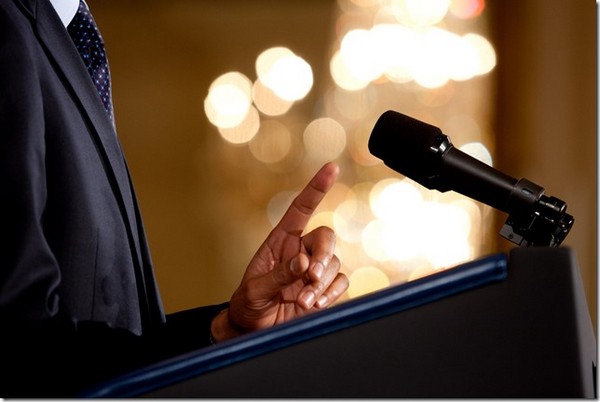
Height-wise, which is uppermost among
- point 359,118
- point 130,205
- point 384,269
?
point 359,118

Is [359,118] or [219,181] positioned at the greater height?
[359,118]

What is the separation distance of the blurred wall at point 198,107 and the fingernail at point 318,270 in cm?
180

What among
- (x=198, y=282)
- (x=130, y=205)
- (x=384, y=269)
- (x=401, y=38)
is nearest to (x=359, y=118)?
(x=401, y=38)

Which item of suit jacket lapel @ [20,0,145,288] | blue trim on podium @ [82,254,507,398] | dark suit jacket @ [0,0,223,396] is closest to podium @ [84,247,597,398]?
blue trim on podium @ [82,254,507,398]

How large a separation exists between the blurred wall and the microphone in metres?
1.79

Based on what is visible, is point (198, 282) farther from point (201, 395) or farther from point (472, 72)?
point (201, 395)

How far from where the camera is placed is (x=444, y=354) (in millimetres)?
398

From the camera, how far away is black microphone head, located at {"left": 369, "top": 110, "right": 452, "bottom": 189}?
0.65 metres

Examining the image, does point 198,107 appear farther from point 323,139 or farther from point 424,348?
point 424,348

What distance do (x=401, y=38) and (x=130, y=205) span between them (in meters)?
1.75

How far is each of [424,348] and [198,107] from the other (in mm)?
2179

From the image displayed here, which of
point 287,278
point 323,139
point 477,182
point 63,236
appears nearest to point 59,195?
point 63,236

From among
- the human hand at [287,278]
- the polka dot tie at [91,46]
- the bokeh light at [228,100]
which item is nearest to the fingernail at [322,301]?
the human hand at [287,278]

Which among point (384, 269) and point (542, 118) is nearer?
point (542, 118)
